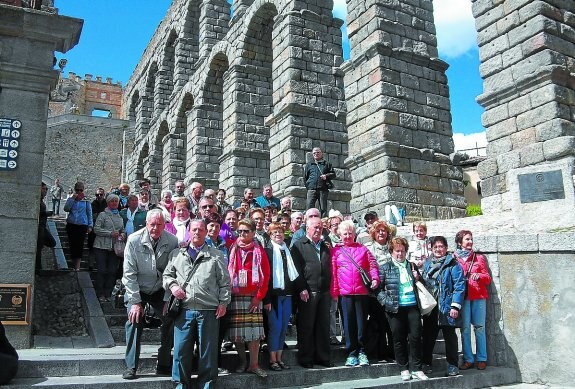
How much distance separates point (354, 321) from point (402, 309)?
550 millimetres

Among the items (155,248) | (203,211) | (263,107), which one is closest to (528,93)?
(203,211)

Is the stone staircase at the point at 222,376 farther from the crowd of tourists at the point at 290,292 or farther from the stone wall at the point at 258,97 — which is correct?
the stone wall at the point at 258,97

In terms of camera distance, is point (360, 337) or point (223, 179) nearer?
point (360, 337)

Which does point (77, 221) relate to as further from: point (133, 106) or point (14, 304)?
point (133, 106)

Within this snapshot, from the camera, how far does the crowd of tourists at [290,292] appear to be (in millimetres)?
4777

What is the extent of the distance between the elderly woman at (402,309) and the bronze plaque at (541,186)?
291cm

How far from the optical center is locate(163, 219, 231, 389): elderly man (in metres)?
4.61

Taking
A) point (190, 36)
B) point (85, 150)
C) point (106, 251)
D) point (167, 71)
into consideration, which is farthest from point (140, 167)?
point (106, 251)

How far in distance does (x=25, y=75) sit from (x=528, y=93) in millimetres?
8541

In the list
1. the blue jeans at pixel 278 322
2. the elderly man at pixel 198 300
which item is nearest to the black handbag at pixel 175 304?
the elderly man at pixel 198 300

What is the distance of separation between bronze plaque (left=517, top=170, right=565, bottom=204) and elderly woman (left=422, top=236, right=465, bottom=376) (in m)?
2.47

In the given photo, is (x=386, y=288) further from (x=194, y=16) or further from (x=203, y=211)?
(x=194, y=16)

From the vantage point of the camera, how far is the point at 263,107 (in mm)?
17594

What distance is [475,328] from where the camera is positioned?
610 centimetres
